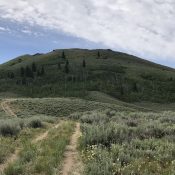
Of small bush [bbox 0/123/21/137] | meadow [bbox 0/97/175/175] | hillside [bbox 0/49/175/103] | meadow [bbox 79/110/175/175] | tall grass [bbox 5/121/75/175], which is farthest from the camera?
hillside [bbox 0/49/175/103]

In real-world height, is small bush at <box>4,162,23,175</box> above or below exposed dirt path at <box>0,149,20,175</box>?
above

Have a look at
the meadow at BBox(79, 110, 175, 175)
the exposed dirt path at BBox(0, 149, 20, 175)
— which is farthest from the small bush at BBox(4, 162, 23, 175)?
the meadow at BBox(79, 110, 175, 175)

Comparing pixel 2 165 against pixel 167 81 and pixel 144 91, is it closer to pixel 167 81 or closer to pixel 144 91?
pixel 144 91

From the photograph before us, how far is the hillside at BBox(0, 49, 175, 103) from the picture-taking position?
109 m

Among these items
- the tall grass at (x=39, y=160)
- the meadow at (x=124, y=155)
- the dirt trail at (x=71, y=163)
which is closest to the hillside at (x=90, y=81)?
the meadow at (x=124, y=155)

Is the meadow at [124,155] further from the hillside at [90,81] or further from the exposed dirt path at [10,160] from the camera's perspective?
the hillside at [90,81]

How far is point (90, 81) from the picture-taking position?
4734 inches

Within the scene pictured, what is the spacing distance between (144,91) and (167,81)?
2293cm

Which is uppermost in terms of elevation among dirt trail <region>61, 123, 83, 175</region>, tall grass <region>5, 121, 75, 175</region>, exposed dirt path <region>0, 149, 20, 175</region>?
tall grass <region>5, 121, 75, 175</region>

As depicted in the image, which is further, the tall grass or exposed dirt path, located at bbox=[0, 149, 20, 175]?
exposed dirt path, located at bbox=[0, 149, 20, 175]

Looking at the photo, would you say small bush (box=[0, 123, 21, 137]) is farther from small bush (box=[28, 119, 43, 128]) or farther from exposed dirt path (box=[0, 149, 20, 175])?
exposed dirt path (box=[0, 149, 20, 175])

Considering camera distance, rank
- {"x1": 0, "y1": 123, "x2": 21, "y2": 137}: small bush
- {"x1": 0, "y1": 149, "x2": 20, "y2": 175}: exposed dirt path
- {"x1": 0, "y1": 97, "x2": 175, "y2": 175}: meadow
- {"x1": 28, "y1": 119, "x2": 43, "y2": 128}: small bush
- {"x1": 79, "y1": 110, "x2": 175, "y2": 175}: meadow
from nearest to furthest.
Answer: {"x1": 79, "y1": 110, "x2": 175, "y2": 175}: meadow → {"x1": 0, "y1": 97, "x2": 175, "y2": 175}: meadow → {"x1": 0, "y1": 149, "x2": 20, "y2": 175}: exposed dirt path → {"x1": 0, "y1": 123, "x2": 21, "y2": 137}: small bush → {"x1": 28, "y1": 119, "x2": 43, "y2": 128}: small bush

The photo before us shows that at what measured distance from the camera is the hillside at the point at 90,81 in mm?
108938

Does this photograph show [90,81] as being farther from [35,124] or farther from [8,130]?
[8,130]
